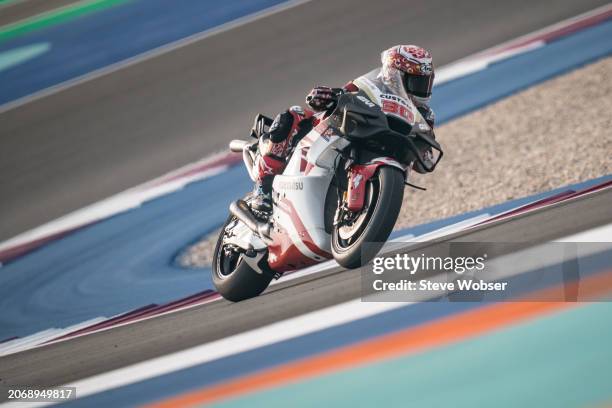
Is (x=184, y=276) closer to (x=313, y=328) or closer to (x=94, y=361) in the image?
(x=94, y=361)

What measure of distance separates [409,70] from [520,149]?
515 cm

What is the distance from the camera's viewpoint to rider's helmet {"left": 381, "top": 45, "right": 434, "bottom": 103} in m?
6.14

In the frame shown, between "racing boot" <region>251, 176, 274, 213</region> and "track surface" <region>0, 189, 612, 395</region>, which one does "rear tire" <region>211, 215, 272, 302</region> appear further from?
"racing boot" <region>251, 176, 274, 213</region>

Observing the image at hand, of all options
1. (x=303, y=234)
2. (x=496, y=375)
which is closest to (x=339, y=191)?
(x=303, y=234)

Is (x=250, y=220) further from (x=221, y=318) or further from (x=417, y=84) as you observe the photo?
(x=417, y=84)

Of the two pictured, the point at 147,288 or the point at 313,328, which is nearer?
the point at 313,328

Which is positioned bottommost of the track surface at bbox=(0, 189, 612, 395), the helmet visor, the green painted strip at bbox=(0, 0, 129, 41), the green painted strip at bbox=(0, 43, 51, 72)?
the track surface at bbox=(0, 189, 612, 395)

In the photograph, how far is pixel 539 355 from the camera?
5371 mm

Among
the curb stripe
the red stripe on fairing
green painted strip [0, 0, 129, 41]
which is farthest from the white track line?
the curb stripe

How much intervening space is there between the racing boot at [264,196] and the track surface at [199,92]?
4.70 meters

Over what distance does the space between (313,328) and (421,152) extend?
1.38m

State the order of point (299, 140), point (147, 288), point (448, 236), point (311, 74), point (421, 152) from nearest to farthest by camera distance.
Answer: point (421, 152) < point (299, 140) < point (448, 236) < point (147, 288) < point (311, 74)

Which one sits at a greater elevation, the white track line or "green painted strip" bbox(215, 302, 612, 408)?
the white track line

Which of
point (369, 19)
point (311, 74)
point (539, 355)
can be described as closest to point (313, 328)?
point (539, 355)
